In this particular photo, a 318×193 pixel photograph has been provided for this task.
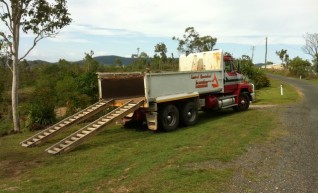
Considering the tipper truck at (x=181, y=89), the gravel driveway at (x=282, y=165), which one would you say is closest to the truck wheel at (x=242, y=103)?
the tipper truck at (x=181, y=89)

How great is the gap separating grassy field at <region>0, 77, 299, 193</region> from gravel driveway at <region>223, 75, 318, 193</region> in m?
0.32

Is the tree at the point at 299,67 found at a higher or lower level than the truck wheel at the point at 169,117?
higher

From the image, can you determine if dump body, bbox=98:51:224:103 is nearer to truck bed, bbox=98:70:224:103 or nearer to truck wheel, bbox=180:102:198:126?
truck bed, bbox=98:70:224:103

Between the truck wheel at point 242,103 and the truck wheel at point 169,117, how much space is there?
508cm

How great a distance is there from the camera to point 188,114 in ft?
44.6

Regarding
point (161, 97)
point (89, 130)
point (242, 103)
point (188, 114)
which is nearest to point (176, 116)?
point (188, 114)

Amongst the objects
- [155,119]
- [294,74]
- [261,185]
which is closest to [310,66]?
[294,74]

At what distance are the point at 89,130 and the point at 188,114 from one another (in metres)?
4.37

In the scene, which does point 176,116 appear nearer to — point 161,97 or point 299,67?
point 161,97

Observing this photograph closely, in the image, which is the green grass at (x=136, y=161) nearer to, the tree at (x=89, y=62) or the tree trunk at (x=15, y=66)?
the tree trunk at (x=15, y=66)

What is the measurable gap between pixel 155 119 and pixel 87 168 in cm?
426

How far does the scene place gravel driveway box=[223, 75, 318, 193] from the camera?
21.3 ft

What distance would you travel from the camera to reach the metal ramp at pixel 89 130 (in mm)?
9938

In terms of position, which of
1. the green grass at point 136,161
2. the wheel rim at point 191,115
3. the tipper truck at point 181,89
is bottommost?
the green grass at point 136,161
